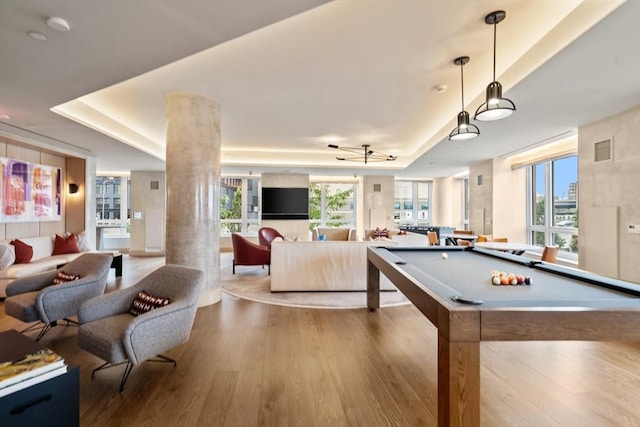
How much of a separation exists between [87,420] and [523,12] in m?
4.63

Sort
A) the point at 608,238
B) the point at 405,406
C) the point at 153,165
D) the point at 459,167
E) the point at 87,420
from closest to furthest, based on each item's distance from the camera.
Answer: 1. the point at 87,420
2. the point at 405,406
3. the point at 608,238
4. the point at 153,165
5. the point at 459,167

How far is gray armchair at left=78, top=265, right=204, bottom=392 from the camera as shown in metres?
2.20

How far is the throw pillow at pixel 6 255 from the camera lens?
4.68 m

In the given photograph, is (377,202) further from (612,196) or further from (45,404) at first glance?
(45,404)

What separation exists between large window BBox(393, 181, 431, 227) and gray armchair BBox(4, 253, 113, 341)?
10.2m

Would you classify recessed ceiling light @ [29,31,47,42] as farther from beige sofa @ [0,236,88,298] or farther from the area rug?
beige sofa @ [0,236,88,298]

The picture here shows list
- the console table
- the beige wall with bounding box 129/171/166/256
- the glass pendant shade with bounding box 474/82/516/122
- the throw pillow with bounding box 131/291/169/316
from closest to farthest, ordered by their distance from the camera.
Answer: the console table
the throw pillow with bounding box 131/291/169/316
the glass pendant shade with bounding box 474/82/516/122
the beige wall with bounding box 129/171/166/256

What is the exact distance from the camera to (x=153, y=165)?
8.12m

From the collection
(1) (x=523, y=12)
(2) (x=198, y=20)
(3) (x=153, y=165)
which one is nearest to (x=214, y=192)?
(2) (x=198, y=20)

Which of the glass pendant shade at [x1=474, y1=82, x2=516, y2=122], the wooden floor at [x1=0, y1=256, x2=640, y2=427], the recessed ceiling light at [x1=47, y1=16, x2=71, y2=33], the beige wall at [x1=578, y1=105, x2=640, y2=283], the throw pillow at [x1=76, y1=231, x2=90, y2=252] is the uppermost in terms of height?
the recessed ceiling light at [x1=47, y1=16, x2=71, y2=33]

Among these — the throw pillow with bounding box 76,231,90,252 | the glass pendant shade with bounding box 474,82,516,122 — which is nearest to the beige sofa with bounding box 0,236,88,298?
the throw pillow with bounding box 76,231,90,252

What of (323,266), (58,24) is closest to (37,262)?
(58,24)

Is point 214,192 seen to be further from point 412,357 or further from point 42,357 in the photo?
point 412,357

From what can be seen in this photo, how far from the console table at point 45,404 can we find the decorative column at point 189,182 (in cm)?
250
